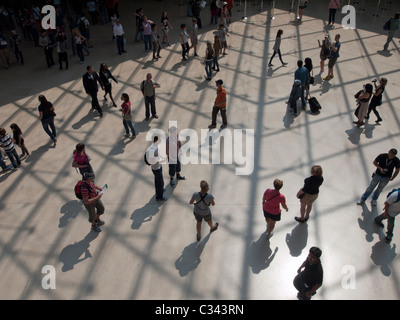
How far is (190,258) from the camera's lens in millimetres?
6180

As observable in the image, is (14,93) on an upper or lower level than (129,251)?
upper

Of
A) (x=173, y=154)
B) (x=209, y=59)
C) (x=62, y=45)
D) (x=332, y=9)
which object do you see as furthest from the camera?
(x=332, y=9)

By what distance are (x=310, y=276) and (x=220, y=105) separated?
529 cm

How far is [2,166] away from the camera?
27.1 ft

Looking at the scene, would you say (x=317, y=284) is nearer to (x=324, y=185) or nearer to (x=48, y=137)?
(x=324, y=185)

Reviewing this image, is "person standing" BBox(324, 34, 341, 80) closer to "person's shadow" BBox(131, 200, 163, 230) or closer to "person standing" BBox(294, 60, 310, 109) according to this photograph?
"person standing" BBox(294, 60, 310, 109)

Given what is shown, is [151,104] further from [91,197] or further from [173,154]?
[91,197]

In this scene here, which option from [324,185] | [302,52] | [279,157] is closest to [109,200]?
[279,157]

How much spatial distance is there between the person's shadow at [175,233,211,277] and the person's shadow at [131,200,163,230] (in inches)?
44.6

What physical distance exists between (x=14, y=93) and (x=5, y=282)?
26.4 feet

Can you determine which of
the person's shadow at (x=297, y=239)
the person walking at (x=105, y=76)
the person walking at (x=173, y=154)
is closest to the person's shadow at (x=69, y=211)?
the person walking at (x=173, y=154)

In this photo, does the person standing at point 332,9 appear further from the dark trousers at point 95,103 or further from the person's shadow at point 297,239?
the person's shadow at point 297,239

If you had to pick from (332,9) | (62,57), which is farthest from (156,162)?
(332,9)

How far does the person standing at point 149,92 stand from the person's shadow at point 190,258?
470 centimetres
